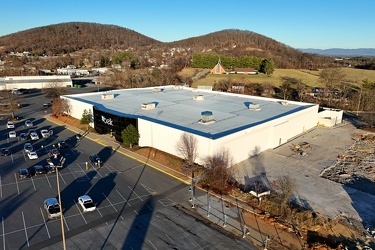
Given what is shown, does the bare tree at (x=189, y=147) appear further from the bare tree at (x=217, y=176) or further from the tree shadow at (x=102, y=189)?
the tree shadow at (x=102, y=189)

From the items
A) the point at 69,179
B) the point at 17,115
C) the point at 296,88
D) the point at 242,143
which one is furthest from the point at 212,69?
the point at 69,179

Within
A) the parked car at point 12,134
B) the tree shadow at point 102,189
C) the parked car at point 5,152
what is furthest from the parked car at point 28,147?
the tree shadow at point 102,189

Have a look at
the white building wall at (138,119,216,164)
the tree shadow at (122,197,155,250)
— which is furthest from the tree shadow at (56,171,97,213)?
the white building wall at (138,119,216,164)

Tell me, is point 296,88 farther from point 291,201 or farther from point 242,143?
point 291,201

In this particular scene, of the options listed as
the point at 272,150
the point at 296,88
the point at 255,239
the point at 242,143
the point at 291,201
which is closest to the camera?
the point at 255,239

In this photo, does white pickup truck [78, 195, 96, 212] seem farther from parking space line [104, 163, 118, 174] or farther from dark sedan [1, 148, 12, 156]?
dark sedan [1, 148, 12, 156]

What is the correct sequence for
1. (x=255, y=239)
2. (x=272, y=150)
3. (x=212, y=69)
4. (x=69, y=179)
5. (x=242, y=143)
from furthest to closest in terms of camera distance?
(x=212, y=69) < (x=272, y=150) < (x=242, y=143) < (x=69, y=179) < (x=255, y=239)
